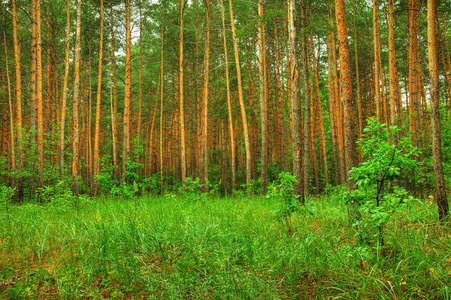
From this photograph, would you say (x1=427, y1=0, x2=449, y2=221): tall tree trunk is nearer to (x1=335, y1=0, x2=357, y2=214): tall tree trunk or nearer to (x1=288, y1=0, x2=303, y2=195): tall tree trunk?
(x1=335, y1=0, x2=357, y2=214): tall tree trunk

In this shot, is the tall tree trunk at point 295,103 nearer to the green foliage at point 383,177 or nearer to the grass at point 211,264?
the grass at point 211,264

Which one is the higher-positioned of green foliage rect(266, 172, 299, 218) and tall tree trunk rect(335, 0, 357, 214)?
tall tree trunk rect(335, 0, 357, 214)

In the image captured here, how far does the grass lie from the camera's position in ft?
9.06

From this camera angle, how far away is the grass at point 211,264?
9.06 ft

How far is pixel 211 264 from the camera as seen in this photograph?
3.14 meters

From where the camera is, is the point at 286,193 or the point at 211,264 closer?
the point at 211,264

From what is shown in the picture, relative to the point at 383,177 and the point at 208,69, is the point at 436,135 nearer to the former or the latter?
the point at 383,177

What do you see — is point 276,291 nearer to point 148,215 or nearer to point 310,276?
point 310,276

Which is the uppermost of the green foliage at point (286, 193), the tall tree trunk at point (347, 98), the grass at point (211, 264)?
the tall tree trunk at point (347, 98)

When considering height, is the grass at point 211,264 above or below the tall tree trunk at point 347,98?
below

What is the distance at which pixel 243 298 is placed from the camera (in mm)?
2627

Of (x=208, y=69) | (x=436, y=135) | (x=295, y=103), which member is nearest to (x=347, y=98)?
(x=295, y=103)

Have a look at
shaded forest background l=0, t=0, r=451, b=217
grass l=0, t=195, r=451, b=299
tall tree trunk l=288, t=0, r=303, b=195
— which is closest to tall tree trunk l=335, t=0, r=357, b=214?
shaded forest background l=0, t=0, r=451, b=217

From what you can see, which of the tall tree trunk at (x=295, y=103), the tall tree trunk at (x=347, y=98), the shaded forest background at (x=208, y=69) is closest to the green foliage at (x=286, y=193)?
the tall tree trunk at (x=347, y=98)
